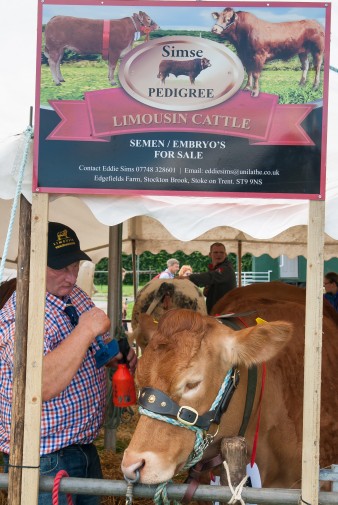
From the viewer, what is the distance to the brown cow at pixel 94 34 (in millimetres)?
2666

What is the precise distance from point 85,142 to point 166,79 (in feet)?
1.38

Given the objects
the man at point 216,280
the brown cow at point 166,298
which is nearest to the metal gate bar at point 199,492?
the brown cow at point 166,298

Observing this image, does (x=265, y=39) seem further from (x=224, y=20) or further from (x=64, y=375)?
(x=64, y=375)

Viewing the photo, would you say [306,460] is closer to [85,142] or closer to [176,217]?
[176,217]

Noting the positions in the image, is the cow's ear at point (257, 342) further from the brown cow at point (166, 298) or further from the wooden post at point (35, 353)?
the brown cow at point (166, 298)

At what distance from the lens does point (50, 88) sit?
8.85 feet

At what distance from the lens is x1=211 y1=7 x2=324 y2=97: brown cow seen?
263 cm

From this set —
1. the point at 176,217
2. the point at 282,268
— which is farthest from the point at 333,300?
the point at 282,268

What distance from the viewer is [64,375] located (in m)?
2.80

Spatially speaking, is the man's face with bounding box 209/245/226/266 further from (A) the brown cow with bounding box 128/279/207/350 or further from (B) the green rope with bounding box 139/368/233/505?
→ (B) the green rope with bounding box 139/368/233/505

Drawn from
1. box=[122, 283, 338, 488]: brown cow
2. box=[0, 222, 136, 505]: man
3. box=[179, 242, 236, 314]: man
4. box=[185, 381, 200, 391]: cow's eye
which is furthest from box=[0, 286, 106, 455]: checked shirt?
box=[179, 242, 236, 314]: man

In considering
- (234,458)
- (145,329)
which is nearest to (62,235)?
(145,329)

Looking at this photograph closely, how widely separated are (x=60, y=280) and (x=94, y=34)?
1.22 m

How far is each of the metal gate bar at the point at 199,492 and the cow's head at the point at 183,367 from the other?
0.11 meters
